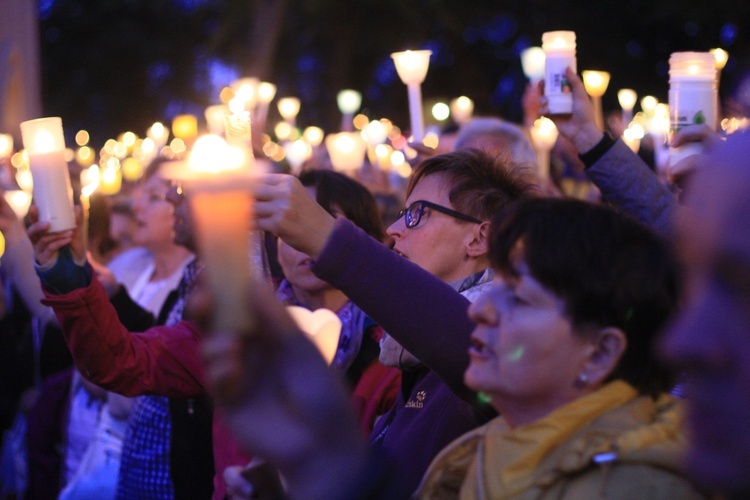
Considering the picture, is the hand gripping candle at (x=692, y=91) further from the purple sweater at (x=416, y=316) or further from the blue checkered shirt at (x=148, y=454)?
the blue checkered shirt at (x=148, y=454)

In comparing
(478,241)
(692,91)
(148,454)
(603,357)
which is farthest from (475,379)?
(148,454)

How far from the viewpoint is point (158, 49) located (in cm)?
2142

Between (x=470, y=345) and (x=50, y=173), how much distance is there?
46.5 inches

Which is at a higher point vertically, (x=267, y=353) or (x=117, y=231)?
(x=267, y=353)

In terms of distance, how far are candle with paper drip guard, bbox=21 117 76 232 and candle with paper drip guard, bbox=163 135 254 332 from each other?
1.34 m

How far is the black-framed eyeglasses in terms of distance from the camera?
249 centimetres

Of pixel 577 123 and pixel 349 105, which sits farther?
pixel 349 105

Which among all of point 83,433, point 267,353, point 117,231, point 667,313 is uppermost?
point 267,353

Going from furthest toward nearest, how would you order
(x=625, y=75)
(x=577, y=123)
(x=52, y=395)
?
(x=625, y=75) → (x=52, y=395) → (x=577, y=123)

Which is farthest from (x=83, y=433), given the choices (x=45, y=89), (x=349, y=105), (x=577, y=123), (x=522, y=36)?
(x=45, y=89)

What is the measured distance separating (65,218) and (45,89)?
65.7 feet

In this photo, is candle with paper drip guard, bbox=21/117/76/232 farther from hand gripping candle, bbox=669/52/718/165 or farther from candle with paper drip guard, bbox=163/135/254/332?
hand gripping candle, bbox=669/52/718/165

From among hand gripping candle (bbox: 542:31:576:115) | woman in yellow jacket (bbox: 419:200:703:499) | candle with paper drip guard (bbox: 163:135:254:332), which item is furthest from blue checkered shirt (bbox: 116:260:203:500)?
candle with paper drip guard (bbox: 163:135:254:332)

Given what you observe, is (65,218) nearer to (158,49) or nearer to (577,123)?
(577,123)
